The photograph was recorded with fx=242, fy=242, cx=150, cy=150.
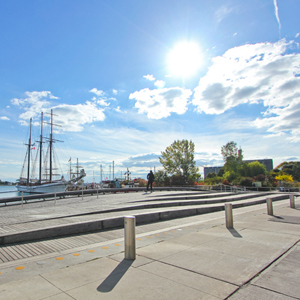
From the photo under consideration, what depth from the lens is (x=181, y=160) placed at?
Answer: 45562 mm

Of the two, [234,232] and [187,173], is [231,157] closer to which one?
[187,173]

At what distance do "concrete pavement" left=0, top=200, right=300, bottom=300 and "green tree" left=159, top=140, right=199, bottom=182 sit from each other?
38.9 m

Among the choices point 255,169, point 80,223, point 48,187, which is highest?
point 255,169

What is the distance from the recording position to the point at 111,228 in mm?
7484

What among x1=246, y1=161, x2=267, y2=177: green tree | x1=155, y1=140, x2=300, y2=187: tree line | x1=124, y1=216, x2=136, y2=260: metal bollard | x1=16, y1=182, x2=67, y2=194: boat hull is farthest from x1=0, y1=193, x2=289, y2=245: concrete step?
x1=16, y1=182, x2=67, y2=194: boat hull

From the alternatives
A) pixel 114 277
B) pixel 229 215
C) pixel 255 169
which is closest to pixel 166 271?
pixel 114 277

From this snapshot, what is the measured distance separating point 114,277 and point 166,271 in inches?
34.0

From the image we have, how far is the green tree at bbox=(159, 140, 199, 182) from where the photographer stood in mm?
45250

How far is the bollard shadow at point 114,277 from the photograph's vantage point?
3342mm

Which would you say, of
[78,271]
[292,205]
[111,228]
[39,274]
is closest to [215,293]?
[78,271]

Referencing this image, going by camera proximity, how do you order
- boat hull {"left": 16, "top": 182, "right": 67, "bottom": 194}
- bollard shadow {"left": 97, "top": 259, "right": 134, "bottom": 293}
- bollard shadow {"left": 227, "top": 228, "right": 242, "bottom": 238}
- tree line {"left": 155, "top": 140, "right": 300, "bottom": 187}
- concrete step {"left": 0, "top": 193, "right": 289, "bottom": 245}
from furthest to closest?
boat hull {"left": 16, "top": 182, "right": 67, "bottom": 194}, tree line {"left": 155, "top": 140, "right": 300, "bottom": 187}, bollard shadow {"left": 227, "top": 228, "right": 242, "bottom": 238}, concrete step {"left": 0, "top": 193, "right": 289, "bottom": 245}, bollard shadow {"left": 97, "top": 259, "right": 134, "bottom": 293}

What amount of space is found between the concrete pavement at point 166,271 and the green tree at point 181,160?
128 ft

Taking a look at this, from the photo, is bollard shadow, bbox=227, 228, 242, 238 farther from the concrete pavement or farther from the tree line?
the tree line

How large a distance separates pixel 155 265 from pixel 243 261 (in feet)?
5.41
